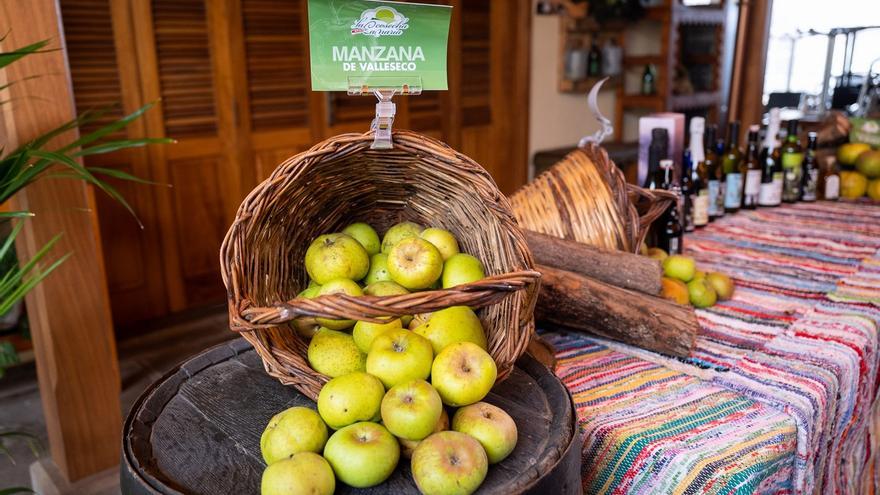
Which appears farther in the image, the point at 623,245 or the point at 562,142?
the point at 562,142

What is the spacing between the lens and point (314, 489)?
0.68 meters

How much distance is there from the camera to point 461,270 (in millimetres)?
933

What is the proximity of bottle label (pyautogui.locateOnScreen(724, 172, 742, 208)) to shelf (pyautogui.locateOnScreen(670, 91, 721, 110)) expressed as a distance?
2171mm

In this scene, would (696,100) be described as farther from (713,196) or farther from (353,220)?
(353,220)

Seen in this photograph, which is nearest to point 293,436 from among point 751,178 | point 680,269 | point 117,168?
point 680,269

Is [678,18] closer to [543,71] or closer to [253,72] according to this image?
[543,71]

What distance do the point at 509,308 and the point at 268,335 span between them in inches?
13.2

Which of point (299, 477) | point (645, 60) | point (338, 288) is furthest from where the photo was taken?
point (645, 60)

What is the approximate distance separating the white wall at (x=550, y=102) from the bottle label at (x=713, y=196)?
2398mm

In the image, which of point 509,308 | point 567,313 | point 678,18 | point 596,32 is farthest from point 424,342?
point 596,32

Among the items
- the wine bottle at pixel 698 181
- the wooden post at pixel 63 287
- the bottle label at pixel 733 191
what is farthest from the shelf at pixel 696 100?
the wooden post at pixel 63 287

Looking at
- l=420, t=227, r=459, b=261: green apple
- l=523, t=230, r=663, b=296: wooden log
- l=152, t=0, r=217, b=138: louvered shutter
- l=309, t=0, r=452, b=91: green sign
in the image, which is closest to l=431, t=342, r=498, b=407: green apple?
l=420, t=227, r=459, b=261: green apple

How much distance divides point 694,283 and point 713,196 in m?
0.82

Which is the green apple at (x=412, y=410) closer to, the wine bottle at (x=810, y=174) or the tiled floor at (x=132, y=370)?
the tiled floor at (x=132, y=370)
